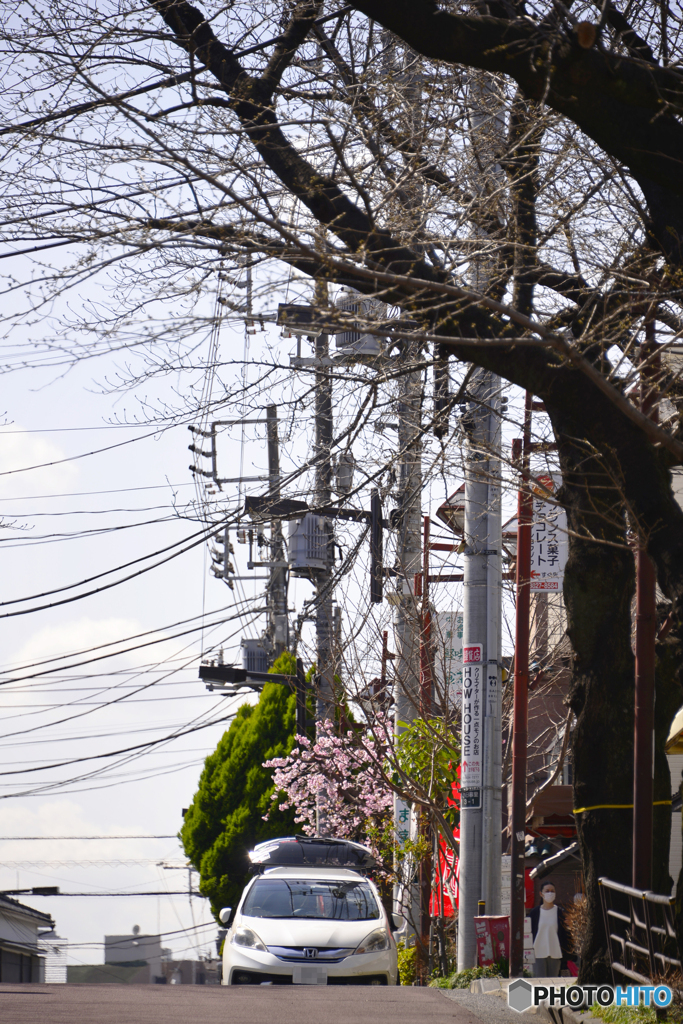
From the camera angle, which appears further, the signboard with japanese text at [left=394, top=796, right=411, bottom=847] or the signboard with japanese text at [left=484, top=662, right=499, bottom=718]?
the signboard with japanese text at [left=394, top=796, right=411, bottom=847]

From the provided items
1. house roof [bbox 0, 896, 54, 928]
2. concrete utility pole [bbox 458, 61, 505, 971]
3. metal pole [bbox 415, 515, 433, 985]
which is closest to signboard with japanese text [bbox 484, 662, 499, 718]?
concrete utility pole [bbox 458, 61, 505, 971]

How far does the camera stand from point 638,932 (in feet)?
25.1

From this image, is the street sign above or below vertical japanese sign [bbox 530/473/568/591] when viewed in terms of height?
below

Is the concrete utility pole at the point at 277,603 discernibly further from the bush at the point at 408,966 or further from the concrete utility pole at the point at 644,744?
the concrete utility pole at the point at 644,744

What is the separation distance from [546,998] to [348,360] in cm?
537

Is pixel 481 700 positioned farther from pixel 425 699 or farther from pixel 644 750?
pixel 644 750

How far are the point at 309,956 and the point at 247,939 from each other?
696 millimetres

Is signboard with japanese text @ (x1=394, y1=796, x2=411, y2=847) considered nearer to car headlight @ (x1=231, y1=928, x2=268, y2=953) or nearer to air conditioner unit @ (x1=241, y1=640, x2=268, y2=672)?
car headlight @ (x1=231, y1=928, x2=268, y2=953)

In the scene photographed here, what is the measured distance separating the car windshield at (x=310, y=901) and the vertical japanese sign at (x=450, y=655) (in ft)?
15.7

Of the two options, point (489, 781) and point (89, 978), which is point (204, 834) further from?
point (89, 978)

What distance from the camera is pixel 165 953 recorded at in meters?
54.7

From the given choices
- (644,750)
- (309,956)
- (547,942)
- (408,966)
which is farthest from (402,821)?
(644,750)

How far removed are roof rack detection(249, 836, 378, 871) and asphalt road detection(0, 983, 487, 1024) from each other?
15.8ft

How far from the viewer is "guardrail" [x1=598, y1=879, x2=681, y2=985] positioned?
22.8ft
